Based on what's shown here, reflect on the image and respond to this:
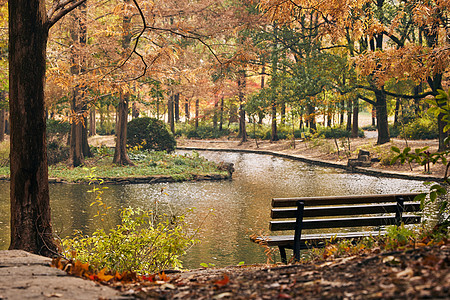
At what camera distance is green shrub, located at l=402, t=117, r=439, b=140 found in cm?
2619

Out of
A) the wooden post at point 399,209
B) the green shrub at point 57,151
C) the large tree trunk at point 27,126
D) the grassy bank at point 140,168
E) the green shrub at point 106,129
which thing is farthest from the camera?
the green shrub at point 106,129

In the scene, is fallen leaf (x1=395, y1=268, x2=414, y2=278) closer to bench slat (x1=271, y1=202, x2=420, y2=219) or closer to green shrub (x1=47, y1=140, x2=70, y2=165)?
bench slat (x1=271, y1=202, x2=420, y2=219)

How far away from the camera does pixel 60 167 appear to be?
1942cm

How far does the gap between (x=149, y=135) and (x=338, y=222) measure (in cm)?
1842

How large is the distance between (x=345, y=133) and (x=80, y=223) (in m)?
23.5

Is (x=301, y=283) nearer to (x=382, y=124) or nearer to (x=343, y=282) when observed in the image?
(x=343, y=282)

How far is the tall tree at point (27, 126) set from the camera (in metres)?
5.79

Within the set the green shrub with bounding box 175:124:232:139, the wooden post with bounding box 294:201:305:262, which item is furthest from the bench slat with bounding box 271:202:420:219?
the green shrub with bounding box 175:124:232:139

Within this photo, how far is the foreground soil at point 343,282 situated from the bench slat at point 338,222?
6.21 feet

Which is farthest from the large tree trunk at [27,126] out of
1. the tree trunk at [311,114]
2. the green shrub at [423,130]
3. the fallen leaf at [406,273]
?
the green shrub at [423,130]

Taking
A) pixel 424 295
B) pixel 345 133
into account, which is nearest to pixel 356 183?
pixel 424 295

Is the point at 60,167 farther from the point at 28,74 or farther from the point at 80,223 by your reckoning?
the point at 28,74

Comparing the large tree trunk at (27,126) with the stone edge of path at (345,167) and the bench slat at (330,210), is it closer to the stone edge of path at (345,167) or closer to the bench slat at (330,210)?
the bench slat at (330,210)

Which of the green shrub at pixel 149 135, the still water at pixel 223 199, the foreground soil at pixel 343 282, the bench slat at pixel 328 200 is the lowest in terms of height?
the still water at pixel 223 199
